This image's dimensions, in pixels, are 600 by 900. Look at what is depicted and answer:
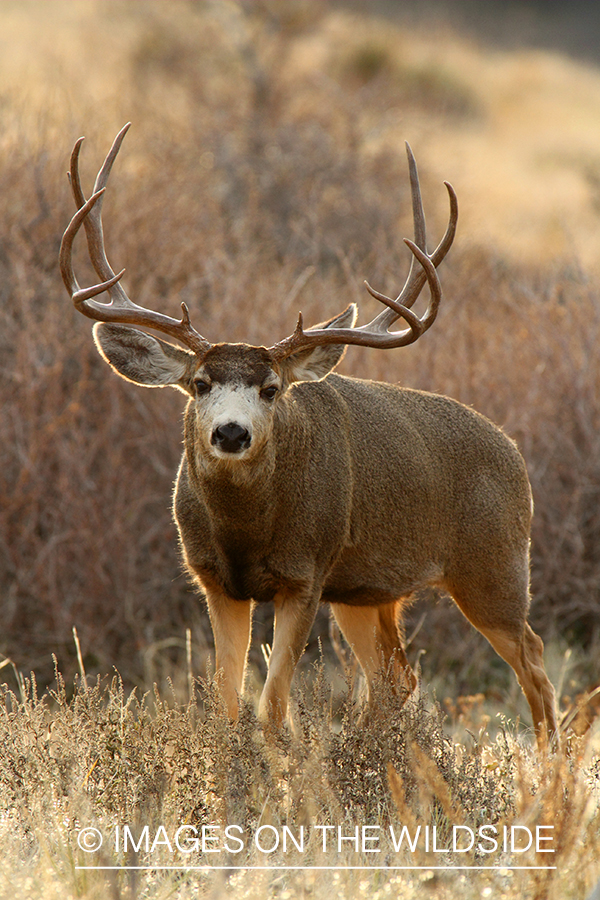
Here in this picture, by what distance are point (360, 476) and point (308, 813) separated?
1.77m

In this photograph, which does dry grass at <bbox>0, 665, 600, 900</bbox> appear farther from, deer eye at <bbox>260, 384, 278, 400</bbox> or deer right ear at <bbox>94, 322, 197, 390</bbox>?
deer right ear at <bbox>94, 322, 197, 390</bbox>

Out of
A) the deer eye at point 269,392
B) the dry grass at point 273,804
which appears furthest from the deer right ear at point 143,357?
the dry grass at point 273,804

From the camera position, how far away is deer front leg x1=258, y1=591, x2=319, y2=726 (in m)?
5.39

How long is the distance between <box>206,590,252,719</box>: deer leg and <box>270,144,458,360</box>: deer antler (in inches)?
46.7

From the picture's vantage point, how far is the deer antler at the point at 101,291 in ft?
17.3

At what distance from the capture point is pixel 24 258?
10.5m

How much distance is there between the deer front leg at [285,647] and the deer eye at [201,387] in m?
1.00

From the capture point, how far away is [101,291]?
5242 millimetres

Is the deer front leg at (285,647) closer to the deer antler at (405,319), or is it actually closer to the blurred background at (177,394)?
the deer antler at (405,319)

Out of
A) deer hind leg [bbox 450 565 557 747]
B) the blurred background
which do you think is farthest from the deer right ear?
the blurred background

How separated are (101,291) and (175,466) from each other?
4731 mm

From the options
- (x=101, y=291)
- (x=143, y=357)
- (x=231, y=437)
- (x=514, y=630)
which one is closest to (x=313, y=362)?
(x=143, y=357)

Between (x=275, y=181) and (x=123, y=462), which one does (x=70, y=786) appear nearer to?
(x=123, y=462)

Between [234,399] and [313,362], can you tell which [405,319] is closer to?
[313,362]
